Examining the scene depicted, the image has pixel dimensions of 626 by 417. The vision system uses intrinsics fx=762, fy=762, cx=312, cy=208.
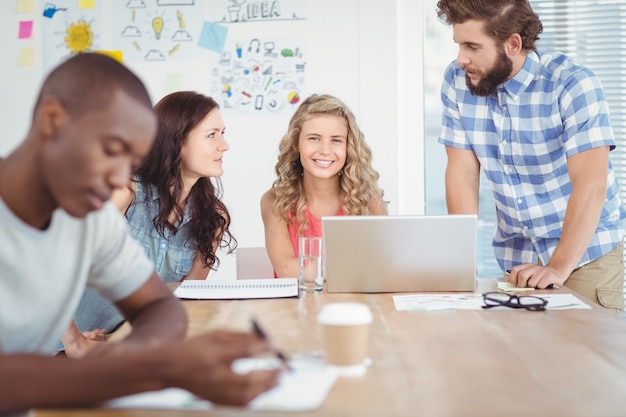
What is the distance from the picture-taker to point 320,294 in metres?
1.89

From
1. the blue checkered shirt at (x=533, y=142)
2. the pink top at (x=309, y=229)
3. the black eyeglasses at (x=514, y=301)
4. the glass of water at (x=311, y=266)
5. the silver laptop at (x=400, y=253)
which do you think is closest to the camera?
the black eyeglasses at (x=514, y=301)

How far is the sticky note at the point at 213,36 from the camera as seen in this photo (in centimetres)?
365

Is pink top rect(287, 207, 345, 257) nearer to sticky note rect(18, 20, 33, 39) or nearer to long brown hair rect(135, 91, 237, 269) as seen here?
long brown hair rect(135, 91, 237, 269)

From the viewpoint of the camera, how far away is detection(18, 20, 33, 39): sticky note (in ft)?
Result: 12.3

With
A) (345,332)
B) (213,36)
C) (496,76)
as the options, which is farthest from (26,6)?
(345,332)

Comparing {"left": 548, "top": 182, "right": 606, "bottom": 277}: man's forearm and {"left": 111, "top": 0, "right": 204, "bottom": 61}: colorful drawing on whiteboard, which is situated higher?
{"left": 111, "top": 0, "right": 204, "bottom": 61}: colorful drawing on whiteboard

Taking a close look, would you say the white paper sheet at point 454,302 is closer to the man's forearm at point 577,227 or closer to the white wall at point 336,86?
the man's forearm at point 577,227

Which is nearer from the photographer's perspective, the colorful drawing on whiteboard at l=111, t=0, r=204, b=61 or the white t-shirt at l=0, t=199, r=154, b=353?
the white t-shirt at l=0, t=199, r=154, b=353

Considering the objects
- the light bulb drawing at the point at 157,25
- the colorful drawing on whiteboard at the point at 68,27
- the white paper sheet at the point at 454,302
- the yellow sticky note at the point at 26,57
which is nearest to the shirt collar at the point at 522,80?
the white paper sheet at the point at 454,302

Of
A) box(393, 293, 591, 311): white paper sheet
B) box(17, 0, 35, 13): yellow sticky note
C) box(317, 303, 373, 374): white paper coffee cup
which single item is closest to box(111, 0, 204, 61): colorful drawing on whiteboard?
box(17, 0, 35, 13): yellow sticky note

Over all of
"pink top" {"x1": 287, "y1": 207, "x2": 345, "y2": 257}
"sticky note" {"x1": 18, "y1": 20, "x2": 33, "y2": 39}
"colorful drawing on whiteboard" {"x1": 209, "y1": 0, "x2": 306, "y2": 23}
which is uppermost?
"colorful drawing on whiteboard" {"x1": 209, "y1": 0, "x2": 306, "y2": 23}

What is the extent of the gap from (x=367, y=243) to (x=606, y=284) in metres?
0.96

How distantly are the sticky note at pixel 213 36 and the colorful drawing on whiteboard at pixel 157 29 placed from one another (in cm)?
3

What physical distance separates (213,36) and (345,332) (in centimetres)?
278
